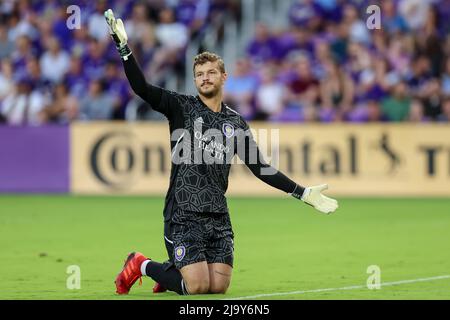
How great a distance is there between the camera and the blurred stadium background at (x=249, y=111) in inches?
719

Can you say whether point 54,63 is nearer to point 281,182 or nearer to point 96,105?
point 96,105

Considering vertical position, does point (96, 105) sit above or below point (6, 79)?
below

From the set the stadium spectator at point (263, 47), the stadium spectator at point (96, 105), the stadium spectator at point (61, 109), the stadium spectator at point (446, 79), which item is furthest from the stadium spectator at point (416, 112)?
the stadium spectator at point (61, 109)

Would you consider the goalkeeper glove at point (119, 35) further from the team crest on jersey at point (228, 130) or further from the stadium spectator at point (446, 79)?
the stadium spectator at point (446, 79)

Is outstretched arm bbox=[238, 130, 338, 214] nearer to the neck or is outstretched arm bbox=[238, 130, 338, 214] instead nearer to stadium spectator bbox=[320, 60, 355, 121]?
the neck

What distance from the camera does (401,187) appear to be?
21.4m

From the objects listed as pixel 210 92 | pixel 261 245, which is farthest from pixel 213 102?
pixel 261 245

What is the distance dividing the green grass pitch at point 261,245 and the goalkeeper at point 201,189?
0.68 feet

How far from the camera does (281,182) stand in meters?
9.98

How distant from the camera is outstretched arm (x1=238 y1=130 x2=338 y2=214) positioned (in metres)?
9.86

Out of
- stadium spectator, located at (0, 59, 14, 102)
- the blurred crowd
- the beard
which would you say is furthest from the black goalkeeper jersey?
stadium spectator, located at (0, 59, 14, 102)

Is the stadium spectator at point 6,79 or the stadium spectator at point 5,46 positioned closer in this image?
the stadium spectator at point 6,79

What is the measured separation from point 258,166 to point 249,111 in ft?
41.1
